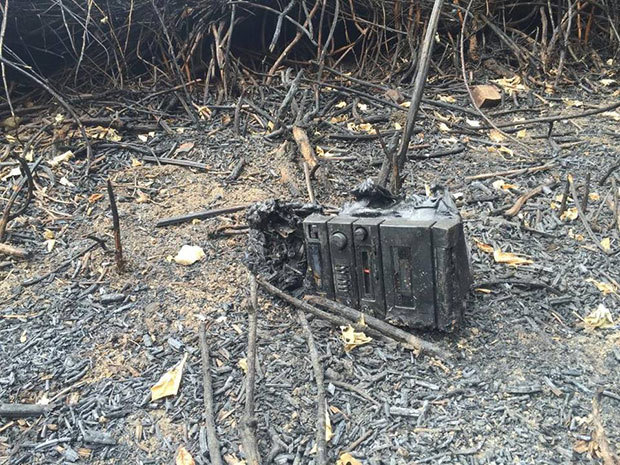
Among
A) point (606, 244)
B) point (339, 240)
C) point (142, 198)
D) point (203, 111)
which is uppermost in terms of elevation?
point (339, 240)

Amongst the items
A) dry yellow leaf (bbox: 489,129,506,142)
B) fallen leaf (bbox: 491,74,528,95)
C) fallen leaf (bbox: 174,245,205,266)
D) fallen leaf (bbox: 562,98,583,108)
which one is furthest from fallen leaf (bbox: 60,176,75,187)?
fallen leaf (bbox: 562,98,583,108)

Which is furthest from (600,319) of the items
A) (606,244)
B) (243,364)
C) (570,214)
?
(243,364)

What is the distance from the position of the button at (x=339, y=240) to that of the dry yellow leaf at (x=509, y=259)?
106 centimetres

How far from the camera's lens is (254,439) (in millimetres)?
2039

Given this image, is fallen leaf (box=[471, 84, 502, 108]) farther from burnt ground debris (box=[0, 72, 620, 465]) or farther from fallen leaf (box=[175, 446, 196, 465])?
fallen leaf (box=[175, 446, 196, 465])

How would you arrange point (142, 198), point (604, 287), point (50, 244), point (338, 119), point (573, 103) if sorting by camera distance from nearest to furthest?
point (604, 287) → point (50, 244) → point (142, 198) → point (338, 119) → point (573, 103)

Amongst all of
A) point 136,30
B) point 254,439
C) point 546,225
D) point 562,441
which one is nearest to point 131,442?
point 254,439

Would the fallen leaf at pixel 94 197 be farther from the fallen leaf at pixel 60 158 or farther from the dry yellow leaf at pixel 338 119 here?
the dry yellow leaf at pixel 338 119

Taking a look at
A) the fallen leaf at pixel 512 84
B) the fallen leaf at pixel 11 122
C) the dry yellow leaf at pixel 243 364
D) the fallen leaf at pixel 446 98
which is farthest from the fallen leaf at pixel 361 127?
the fallen leaf at pixel 11 122

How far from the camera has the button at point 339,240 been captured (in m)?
2.50

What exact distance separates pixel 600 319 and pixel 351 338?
3.94 feet

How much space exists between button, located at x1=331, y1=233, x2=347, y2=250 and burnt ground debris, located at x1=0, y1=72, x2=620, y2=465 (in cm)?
41

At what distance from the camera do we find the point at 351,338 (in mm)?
2525

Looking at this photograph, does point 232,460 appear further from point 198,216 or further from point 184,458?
point 198,216
